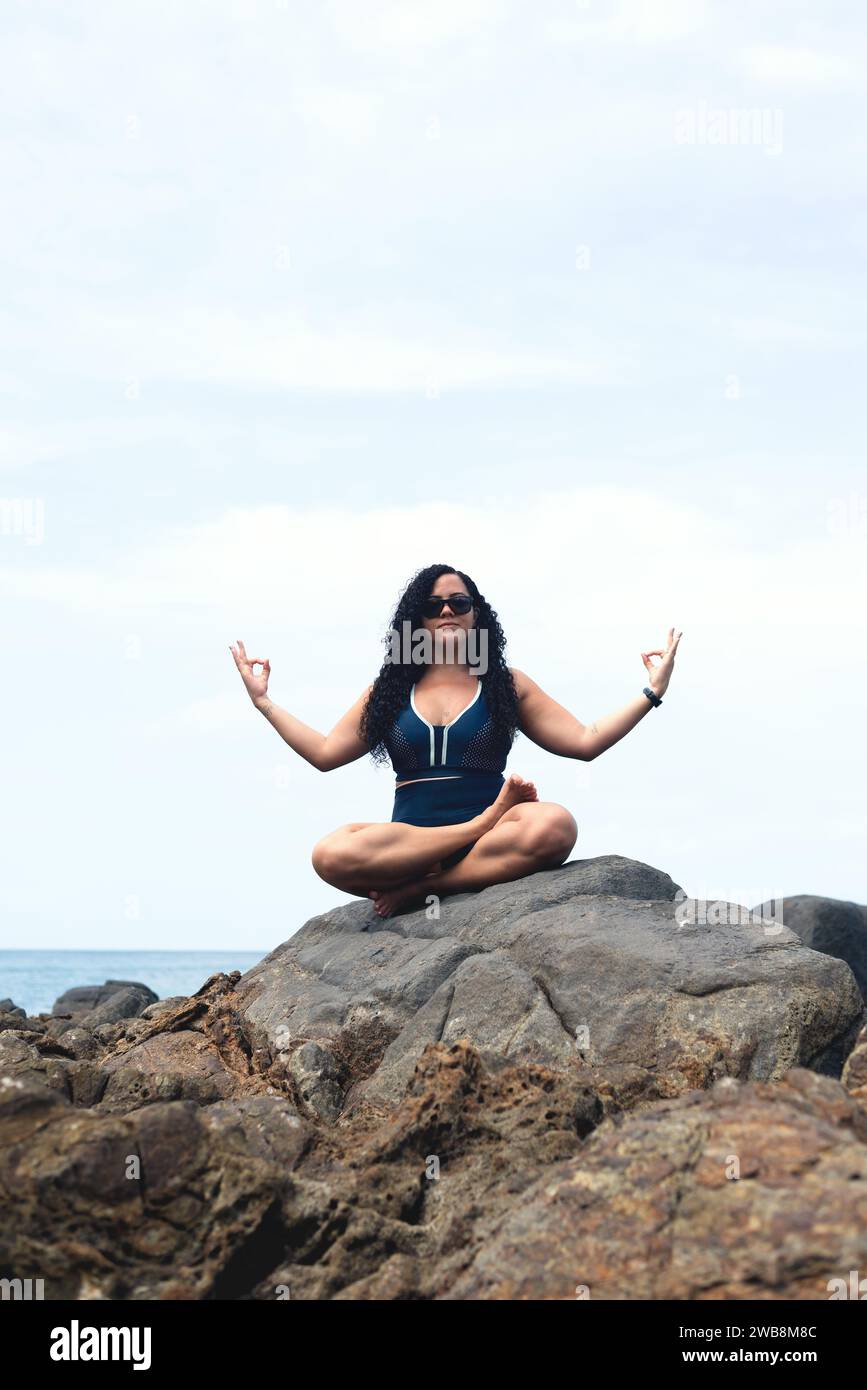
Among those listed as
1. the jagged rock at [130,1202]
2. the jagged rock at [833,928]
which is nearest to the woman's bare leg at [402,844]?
the jagged rock at [130,1202]

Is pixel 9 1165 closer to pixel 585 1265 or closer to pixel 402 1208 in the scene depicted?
pixel 402 1208

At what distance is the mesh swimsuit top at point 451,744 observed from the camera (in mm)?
9156

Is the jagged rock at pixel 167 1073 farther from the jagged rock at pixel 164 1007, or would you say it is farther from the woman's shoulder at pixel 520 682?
the woman's shoulder at pixel 520 682

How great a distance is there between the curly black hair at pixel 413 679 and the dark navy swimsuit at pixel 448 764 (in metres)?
0.08

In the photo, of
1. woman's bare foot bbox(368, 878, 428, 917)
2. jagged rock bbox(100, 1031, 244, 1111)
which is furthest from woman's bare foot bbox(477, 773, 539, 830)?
jagged rock bbox(100, 1031, 244, 1111)

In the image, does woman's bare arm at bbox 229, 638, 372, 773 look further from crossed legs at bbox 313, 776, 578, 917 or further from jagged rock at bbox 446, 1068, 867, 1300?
jagged rock at bbox 446, 1068, 867, 1300

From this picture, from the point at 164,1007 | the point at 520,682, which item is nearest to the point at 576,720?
the point at 520,682

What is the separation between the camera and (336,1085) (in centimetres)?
731

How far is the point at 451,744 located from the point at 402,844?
2.66 ft

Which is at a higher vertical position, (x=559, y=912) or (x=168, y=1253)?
(x=559, y=912)

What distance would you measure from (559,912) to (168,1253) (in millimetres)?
3741

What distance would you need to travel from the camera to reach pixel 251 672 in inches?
382
